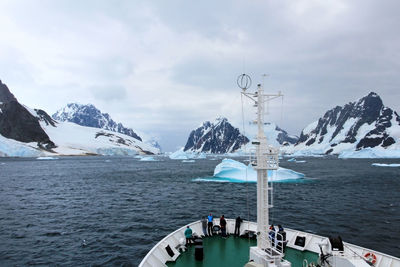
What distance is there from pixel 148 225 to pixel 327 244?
2130cm

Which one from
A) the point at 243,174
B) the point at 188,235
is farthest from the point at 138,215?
the point at 243,174

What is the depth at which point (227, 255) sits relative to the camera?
17.9 m

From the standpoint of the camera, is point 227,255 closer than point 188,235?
Yes

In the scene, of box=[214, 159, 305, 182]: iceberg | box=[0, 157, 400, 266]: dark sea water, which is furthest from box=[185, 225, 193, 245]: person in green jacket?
box=[214, 159, 305, 182]: iceberg

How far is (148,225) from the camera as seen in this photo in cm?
3188

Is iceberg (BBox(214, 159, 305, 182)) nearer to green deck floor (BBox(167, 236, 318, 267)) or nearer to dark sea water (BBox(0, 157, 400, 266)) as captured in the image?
dark sea water (BBox(0, 157, 400, 266))

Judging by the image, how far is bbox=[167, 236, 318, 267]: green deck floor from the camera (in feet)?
55.0

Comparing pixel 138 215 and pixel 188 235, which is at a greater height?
pixel 188 235

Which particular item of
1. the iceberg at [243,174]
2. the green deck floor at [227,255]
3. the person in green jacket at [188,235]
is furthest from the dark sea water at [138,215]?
the iceberg at [243,174]

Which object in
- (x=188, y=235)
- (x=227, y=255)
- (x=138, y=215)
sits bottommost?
(x=138, y=215)

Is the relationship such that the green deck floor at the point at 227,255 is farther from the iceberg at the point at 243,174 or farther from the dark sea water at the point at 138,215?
the iceberg at the point at 243,174

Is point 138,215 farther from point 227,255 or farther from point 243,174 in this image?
point 243,174

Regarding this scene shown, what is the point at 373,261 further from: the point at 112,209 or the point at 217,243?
the point at 112,209

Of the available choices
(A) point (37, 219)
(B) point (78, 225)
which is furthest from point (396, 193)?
(A) point (37, 219)
